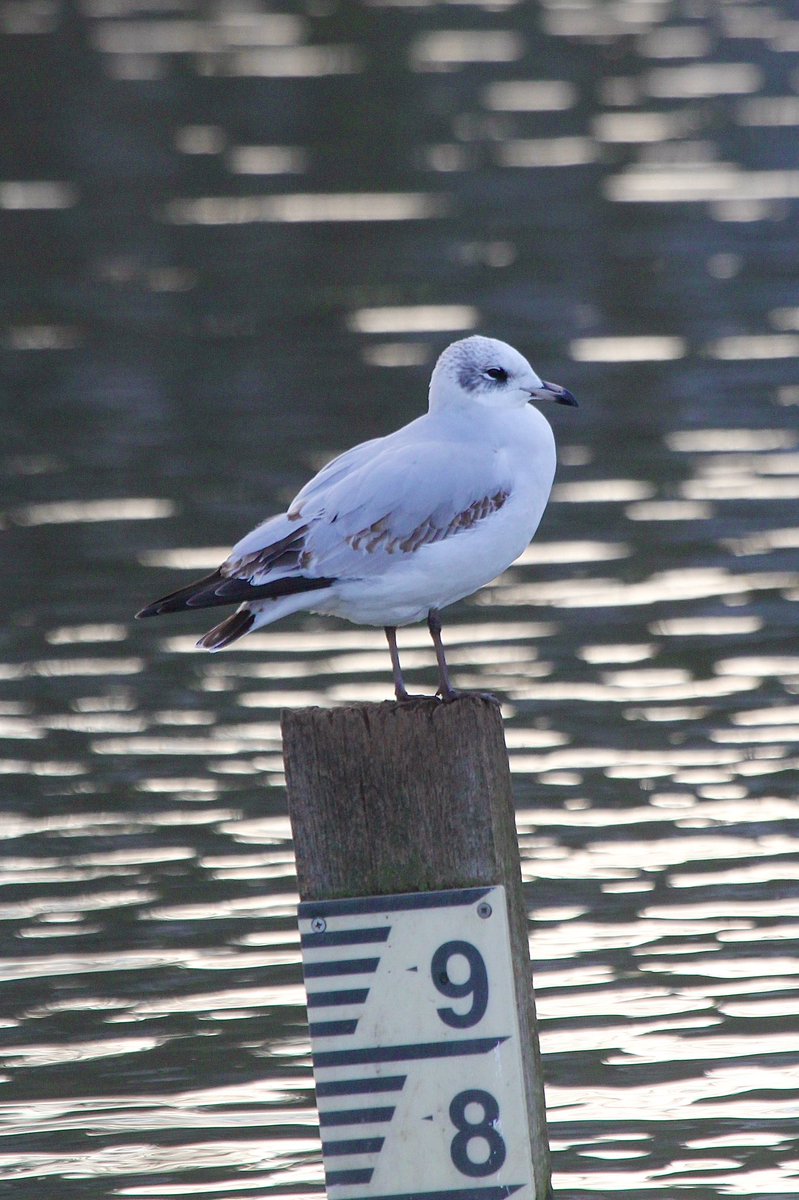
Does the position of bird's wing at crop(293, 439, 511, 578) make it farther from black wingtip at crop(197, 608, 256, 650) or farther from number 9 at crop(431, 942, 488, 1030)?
number 9 at crop(431, 942, 488, 1030)

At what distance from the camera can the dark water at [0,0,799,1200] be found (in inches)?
234

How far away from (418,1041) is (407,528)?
4.23 ft

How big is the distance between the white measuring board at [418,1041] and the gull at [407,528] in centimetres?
79

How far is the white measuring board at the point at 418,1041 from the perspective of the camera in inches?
157

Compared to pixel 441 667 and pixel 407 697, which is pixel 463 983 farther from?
pixel 441 667

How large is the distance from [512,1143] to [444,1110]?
13cm

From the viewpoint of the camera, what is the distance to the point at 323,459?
35.0 ft

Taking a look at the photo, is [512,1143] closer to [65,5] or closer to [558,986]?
[558,986]

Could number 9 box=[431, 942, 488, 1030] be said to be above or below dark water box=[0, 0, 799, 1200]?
below

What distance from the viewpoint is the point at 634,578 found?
30.6 feet

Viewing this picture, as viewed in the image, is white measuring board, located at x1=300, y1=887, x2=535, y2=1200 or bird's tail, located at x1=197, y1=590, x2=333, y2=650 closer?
white measuring board, located at x1=300, y1=887, x2=535, y2=1200

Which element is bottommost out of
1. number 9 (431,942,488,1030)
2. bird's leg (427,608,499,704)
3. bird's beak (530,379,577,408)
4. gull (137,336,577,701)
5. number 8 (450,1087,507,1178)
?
number 8 (450,1087,507,1178)

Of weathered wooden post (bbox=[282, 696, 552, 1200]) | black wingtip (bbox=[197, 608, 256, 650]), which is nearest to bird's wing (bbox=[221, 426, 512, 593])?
black wingtip (bbox=[197, 608, 256, 650])

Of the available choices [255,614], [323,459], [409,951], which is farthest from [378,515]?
[323,459]
